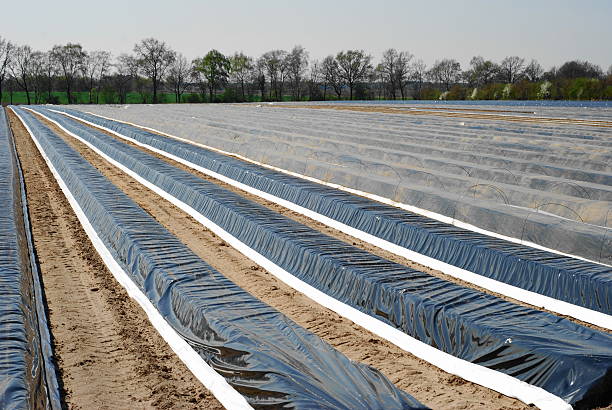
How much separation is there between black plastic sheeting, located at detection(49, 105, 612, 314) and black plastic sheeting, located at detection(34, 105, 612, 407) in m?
1.05

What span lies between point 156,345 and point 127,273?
2076 millimetres

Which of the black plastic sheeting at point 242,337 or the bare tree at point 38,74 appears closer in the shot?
the black plastic sheeting at point 242,337

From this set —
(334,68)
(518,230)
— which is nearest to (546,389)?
(518,230)

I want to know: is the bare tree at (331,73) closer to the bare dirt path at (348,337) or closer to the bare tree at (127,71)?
the bare tree at (127,71)

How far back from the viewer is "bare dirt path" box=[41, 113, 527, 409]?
4.59 metres

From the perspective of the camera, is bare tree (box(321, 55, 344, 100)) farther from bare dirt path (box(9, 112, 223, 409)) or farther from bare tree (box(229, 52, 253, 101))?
bare dirt path (box(9, 112, 223, 409))

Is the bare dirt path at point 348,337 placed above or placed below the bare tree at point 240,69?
below

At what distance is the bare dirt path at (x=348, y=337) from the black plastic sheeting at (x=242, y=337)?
0.51 m

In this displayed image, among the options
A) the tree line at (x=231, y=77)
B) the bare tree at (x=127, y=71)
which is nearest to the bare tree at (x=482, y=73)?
the tree line at (x=231, y=77)

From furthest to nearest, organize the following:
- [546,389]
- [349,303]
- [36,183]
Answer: [36,183]
[349,303]
[546,389]

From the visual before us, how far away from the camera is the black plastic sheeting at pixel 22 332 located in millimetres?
4160

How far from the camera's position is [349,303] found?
639 centimetres

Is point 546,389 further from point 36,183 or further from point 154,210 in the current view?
point 36,183

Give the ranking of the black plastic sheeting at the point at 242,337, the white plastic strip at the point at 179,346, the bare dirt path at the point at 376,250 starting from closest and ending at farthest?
the black plastic sheeting at the point at 242,337 < the white plastic strip at the point at 179,346 < the bare dirt path at the point at 376,250
